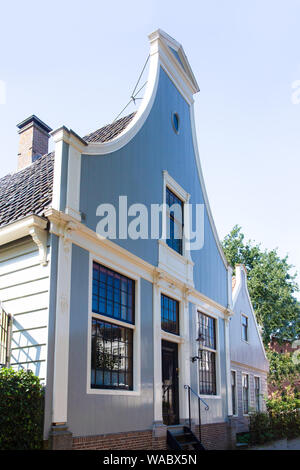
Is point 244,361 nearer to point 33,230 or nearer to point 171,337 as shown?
point 171,337

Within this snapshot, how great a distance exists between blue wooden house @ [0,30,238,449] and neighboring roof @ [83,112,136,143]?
85 millimetres

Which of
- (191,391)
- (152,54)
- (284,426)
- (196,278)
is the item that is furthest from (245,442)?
(152,54)

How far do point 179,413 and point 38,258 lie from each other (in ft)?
22.6

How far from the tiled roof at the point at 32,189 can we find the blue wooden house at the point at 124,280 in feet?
0.21

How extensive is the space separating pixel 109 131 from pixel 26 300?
680 centimetres

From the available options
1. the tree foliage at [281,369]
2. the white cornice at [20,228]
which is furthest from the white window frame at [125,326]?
the tree foliage at [281,369]

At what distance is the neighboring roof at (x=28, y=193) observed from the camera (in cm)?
958

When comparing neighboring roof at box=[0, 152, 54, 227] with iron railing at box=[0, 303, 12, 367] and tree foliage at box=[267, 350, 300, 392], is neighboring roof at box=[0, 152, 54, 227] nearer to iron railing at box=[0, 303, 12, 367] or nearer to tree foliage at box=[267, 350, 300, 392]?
iron railing at box=[0, 303, 12, 367]

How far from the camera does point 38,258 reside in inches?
350

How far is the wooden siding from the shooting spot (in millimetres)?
8305

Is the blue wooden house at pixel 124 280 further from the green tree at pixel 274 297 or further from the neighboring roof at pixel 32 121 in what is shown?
the green tree at pixel 274 297

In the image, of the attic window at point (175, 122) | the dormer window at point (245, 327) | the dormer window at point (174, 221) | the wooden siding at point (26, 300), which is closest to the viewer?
the wooden siding at point (26, 300)

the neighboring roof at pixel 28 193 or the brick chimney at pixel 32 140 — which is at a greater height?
the brick chimney at pixel 32 140
